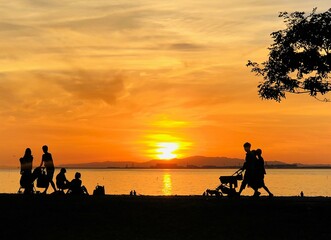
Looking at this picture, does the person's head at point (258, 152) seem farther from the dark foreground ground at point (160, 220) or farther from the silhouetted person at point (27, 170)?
the silhouetted person at point (27, 170)

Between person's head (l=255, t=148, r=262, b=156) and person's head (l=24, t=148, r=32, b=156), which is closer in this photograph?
person's head (l=255, t=148, r=262, b=156)

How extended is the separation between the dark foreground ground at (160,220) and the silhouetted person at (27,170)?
5907mm

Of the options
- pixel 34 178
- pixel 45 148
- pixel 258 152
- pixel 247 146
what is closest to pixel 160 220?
pixel 247 146

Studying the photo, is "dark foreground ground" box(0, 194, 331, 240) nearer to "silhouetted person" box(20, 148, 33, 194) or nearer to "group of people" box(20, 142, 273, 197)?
"group of people" box(20, 142, 273, 197)

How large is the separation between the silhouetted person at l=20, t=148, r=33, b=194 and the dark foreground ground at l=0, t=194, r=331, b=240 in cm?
591

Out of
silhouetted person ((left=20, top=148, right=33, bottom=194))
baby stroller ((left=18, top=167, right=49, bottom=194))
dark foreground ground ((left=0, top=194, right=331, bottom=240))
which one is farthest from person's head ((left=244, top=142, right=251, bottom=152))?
silhouetted person ((left=20, top=148, right=33, bottom=194))

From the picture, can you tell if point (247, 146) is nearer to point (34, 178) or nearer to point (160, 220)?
point (160, 220)

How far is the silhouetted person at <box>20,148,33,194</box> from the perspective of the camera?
3153cm

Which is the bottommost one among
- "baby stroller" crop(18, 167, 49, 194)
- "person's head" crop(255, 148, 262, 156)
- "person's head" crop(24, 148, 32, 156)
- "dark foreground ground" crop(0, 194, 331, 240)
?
"dark foreground ground" crop(0, 194, 331, 240)

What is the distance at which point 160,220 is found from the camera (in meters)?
19.2

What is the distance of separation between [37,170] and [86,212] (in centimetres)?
1090

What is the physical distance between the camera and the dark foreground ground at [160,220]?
16.4 meters

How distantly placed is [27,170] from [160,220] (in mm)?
14757

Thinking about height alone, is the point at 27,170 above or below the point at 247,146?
below
